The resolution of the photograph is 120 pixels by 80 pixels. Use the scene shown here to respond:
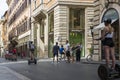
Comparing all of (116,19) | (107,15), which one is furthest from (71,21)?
(116,19)

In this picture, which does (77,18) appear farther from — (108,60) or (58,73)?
A: (108,60)

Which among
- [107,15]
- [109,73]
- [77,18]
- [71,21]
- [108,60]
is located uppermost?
[77,18]

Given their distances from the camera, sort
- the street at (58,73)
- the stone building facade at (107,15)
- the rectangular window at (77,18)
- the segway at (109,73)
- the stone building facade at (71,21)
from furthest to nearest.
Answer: the rectangular window at (77,18), the stone building facade at (71,21), the stone building facade at (107,15), the street at (58,73), the segway at (109,73)

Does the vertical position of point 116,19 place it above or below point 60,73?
above

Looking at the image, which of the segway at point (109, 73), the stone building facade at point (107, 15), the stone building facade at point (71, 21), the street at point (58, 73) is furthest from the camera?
the stone building facade at point (71, 21)

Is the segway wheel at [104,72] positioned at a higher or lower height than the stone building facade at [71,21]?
lower

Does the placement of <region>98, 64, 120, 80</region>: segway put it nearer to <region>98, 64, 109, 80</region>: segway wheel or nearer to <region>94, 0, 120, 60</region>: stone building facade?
<region>98, 64, 109, 80</region>: segway wheel

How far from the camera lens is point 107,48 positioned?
12.4 metres

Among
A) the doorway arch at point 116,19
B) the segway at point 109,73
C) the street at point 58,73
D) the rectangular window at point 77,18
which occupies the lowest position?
the street at point 58,73

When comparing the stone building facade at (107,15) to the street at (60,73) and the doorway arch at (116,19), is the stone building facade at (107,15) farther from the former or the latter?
the street at (60,73)

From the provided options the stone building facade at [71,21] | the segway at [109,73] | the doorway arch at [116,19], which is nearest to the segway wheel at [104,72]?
the segway at [109,73]

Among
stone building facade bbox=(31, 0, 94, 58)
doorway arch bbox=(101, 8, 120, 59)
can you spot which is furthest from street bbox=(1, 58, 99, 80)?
stone building facade bbox=(31, 0, 94, 58)

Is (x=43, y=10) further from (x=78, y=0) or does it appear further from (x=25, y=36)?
(x=25, y=36)

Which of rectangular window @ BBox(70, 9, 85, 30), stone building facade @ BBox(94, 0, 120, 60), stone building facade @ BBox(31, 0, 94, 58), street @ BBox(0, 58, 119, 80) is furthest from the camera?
rectangular window @ BBox(70, 9, 85, 30)
